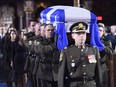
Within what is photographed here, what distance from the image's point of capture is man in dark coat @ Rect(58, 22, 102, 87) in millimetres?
6047

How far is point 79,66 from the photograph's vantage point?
6.08 metres

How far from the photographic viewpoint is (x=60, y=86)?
605 centimetres

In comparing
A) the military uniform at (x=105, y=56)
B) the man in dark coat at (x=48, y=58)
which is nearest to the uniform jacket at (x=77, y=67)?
the man in dark coat at (x=48, y=58)

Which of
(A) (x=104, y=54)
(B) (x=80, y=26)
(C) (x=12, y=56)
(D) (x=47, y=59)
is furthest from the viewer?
(C) (x=12, y=56)

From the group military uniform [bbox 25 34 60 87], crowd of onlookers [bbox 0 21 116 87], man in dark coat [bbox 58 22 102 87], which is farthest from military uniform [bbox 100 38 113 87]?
crowd of onlookers [bbox 0 21 116 87]

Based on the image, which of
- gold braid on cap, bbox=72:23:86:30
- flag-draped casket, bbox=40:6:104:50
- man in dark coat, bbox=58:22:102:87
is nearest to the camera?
man in dark coat, bbox=58:22:102:87

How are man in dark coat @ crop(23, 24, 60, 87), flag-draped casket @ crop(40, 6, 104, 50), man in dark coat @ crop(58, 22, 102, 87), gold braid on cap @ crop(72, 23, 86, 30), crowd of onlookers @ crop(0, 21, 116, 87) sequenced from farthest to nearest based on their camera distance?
crowd of onlookers @ crop(0, 21, 116, 87), man in dark coat @ crop(23, 24, 60, 87), flag-draped casket @ crop(40, 6, 104, 50), gold braid on cap @ crop(72, 23, 86, 30), man in dark coat @ crop(58, 22, 102, 87)

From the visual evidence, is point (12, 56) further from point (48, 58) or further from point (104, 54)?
point (104, 54)

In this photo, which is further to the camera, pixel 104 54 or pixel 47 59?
pixel 47 59

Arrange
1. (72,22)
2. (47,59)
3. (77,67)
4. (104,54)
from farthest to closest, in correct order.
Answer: (47,59) → (104,54) → (72,22) → (77,67)

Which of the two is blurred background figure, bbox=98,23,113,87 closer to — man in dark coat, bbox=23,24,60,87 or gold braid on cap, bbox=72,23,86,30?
man in dark coat, bbox=23,24,60,87

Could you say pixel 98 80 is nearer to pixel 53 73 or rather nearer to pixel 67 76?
pixel 67 76

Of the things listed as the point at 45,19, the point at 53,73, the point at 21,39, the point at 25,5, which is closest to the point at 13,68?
the point at 21,39

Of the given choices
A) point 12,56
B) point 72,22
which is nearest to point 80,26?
point 72,22
